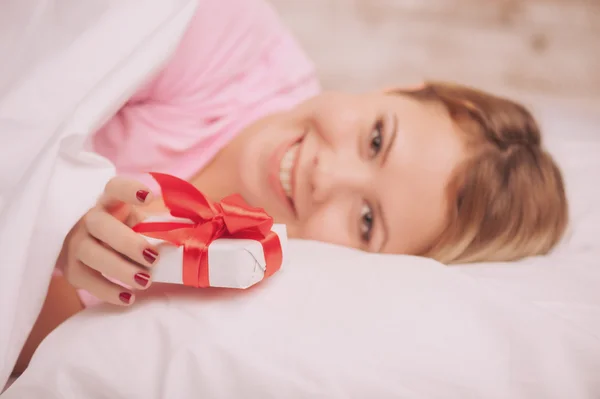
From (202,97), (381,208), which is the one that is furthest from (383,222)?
(202,97)

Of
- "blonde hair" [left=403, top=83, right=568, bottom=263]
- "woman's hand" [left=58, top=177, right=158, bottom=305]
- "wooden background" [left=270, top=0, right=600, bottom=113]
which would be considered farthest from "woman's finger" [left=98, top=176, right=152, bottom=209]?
"wooden background" [left=270, top=0, right=600, bottom=113]

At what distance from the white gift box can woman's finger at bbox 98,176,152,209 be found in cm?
5

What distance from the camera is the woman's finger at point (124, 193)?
0.56 m

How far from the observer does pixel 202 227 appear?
57 cm

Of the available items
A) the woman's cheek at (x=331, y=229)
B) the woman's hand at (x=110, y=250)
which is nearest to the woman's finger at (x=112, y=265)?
the woman's hand at (x=110, y=250)

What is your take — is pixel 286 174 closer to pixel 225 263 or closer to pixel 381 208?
pixel 381 208

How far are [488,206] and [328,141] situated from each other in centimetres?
28

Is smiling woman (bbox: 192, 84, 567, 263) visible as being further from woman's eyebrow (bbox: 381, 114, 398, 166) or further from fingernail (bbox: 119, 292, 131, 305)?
fingernail (bbox: 119, 292, 131, 305)

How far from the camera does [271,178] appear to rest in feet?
2.93

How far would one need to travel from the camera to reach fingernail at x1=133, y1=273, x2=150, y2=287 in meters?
0.57

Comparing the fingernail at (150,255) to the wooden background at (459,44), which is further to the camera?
the wooden background at (459,44)

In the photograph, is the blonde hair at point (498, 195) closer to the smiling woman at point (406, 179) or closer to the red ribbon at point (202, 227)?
the smiling woman at point (406, 179)

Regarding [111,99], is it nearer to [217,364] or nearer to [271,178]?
[271,178]

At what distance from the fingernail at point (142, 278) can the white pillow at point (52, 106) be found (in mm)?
115
